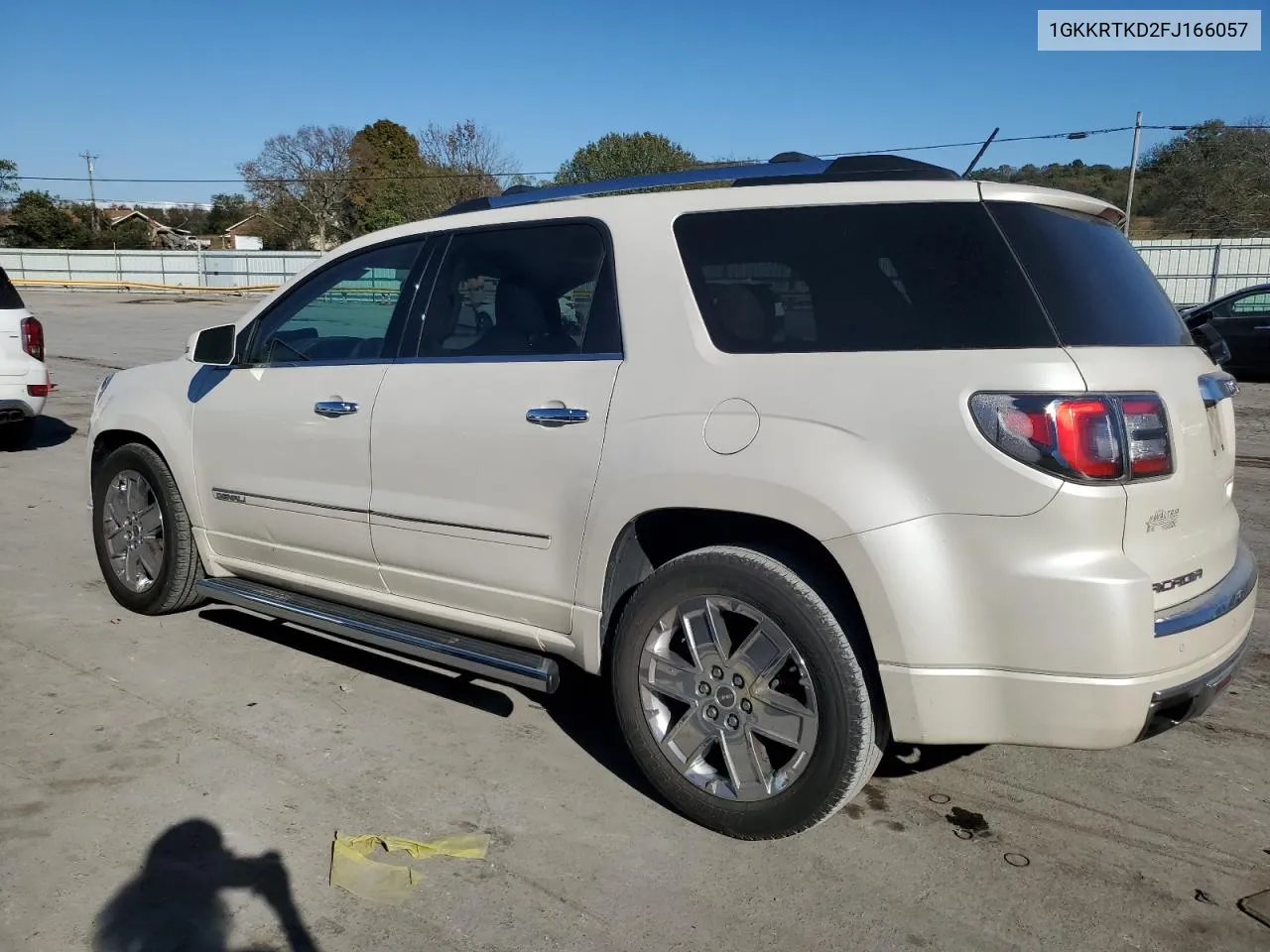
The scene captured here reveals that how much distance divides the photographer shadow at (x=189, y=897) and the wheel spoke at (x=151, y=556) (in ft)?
7.12

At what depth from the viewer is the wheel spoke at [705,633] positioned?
10.4 feet

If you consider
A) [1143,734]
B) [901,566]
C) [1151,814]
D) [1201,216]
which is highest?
[1201,216]

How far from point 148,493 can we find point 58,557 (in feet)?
5.67

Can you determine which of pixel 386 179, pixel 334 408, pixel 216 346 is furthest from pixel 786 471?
pixel 386 179

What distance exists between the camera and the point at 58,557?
6.36 metres

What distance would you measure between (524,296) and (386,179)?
66831 millimetres

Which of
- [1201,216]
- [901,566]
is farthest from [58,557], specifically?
[1201,216]

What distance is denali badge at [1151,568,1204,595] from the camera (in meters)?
2.71

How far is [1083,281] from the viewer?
292 centimetres

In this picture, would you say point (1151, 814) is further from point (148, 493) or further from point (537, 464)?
point (148, 493)

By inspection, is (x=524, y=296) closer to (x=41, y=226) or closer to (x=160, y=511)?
(x=160, y=511)

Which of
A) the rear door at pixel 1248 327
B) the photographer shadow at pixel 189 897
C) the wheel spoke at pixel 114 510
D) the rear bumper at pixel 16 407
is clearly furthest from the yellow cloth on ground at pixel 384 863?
the rear door at pixel 1248 327

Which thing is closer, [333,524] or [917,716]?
[917,716]

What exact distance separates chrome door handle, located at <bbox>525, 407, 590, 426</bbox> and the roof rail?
0.83 meters
